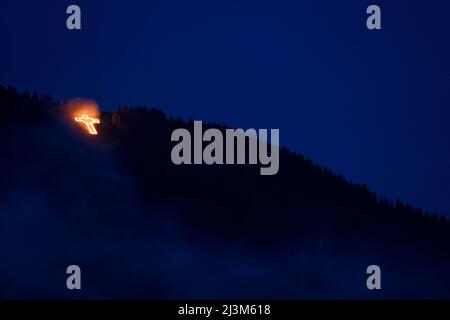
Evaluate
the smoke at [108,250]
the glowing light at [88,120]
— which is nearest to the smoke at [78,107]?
the glowing light at [88,120]

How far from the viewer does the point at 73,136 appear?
5.65 meters

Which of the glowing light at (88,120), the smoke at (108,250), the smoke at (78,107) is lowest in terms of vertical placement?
the smoke at (108,250)

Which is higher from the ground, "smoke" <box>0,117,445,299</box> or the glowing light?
the glowing light

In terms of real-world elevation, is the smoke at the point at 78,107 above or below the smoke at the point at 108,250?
above

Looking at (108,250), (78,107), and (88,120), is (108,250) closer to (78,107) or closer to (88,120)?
(88,120)

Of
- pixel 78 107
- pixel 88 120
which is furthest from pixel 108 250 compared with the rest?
pixel 78 107

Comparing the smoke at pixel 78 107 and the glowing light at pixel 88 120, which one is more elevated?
the smoke at pixel 78 107

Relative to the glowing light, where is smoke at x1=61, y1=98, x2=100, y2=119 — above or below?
above

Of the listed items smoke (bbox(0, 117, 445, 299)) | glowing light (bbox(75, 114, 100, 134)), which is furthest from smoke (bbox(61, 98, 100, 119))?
smoke (bbox(0, 117, 445, 299))

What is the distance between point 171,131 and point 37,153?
0.95m

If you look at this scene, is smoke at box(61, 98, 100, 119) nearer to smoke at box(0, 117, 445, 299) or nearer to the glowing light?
the glowing light

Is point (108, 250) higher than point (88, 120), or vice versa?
point (88, 120)

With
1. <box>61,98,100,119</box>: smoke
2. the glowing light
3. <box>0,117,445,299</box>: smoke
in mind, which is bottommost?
<box>0,117,445,299</box>: smoke

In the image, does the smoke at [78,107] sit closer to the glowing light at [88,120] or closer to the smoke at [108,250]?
the glowing light at [88,120]
